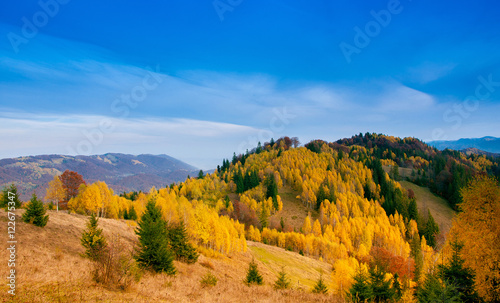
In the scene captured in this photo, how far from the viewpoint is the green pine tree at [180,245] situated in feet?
117

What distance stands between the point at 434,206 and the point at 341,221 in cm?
7810

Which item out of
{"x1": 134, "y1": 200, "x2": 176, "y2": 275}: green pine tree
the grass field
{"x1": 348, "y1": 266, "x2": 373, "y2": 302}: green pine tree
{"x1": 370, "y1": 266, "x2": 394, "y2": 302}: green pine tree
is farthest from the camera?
the grass field

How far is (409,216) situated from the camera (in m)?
125

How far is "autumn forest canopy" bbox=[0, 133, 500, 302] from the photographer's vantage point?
77.6ft

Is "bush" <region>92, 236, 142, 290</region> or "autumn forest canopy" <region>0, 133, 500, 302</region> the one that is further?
"autumn forest canopy" <region>0, 133, 500, 302</region>

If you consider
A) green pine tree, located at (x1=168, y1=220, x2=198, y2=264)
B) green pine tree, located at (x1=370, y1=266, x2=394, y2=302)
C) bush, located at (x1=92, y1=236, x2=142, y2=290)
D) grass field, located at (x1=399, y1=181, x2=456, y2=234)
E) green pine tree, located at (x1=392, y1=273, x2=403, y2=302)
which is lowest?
grass field, located at (x1=399, y1=181, x2=456, y2=234)

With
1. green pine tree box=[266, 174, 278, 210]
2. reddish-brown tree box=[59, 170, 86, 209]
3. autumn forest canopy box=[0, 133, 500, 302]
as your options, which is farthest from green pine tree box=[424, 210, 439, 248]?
reddish-brown tree box=[59, 170, 86, 209]

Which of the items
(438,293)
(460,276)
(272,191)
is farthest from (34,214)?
(272,191)

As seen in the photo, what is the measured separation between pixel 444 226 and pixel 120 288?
529ft

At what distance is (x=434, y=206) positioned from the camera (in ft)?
484

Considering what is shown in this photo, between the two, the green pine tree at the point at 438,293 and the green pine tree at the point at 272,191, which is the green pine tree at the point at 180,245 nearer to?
the green pine tree at the point at 438,293

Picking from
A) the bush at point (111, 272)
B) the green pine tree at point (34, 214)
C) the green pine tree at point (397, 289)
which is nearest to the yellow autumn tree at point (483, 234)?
the green pine tree at point (397, 289)

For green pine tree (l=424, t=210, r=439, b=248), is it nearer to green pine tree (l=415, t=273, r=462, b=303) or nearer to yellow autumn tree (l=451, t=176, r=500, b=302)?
green pine tree (l=415, t=273, r=462, b=303)

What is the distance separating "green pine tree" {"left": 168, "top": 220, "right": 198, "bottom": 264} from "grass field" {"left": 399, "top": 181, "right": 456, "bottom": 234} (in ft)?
453
